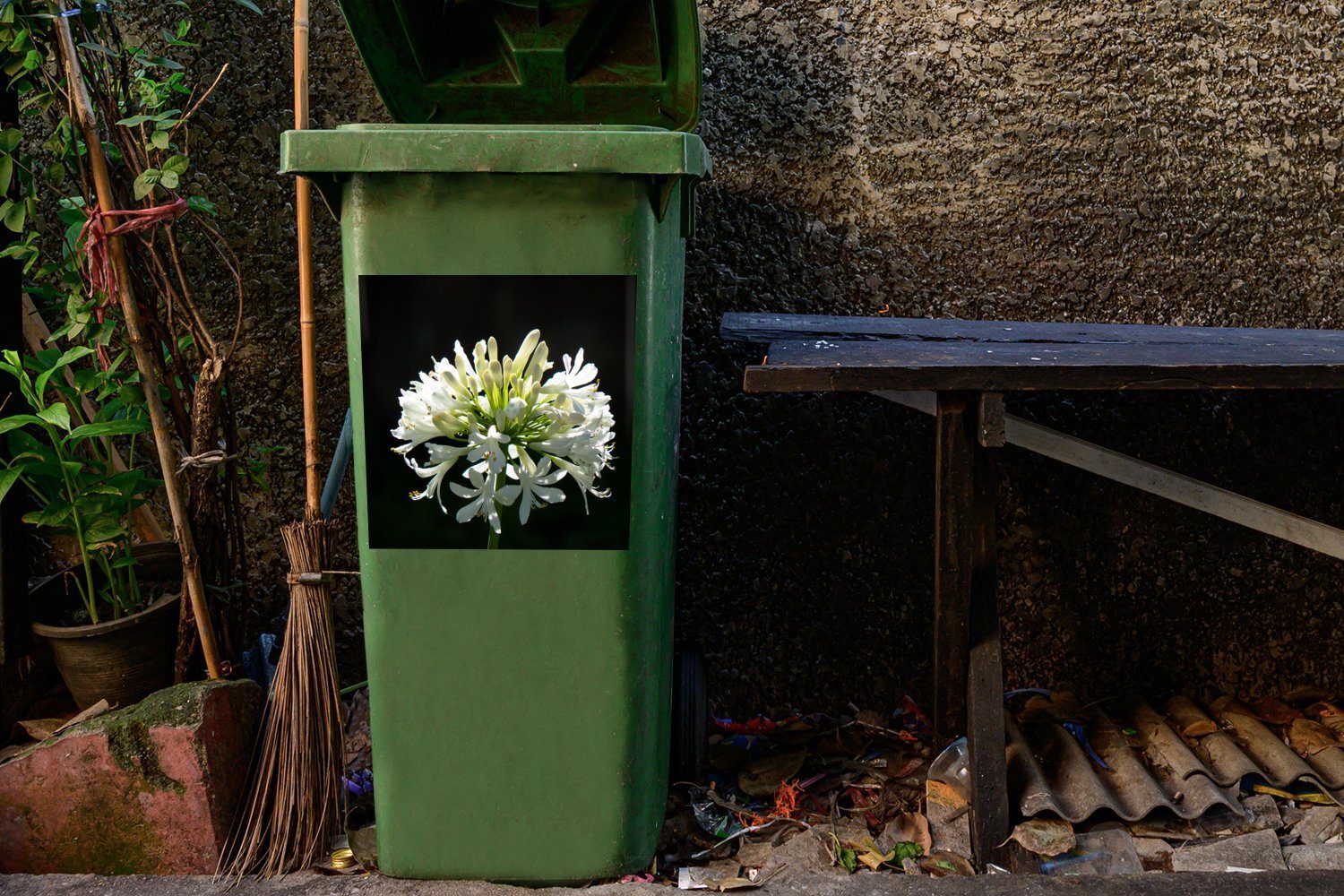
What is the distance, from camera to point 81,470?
88.7 inches

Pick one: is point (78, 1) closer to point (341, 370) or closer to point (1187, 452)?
point (341, 370)

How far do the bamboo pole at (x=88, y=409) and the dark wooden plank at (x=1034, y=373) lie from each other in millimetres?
1585

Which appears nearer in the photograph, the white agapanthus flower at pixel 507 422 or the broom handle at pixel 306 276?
the white agapanthus flower at pixel 507 422

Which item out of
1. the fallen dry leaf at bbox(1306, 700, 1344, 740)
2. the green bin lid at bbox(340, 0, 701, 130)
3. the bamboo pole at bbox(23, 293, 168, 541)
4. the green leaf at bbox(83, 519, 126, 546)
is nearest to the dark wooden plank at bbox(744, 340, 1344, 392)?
the green bin lid at bbox(340, 0, 701, 130)

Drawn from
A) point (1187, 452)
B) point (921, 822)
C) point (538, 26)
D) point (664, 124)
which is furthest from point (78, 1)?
point (1187, 452)

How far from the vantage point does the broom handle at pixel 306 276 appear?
2053 millimetres

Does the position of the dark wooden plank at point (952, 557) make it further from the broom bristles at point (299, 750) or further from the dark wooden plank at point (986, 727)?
the broom bristles at point (299, 750)

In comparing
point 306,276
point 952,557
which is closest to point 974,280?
point 952,557

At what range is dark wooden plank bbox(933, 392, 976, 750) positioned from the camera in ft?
6.81

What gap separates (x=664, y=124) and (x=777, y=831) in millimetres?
1565

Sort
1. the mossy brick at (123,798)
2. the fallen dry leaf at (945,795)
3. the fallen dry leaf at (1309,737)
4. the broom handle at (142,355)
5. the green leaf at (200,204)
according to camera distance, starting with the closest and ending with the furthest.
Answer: the mossy brick at (123,798)
the broom handle at (142,355)
the fallen dry leaf at (945,795)
the green leaf at (200,204)
the fallen dry leaf at (1309,737)

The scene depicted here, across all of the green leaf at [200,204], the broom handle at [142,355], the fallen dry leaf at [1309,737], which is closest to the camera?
the broom handle at [142,355]

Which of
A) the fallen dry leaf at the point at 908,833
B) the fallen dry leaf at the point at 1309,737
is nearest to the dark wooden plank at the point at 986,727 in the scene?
the fallen dry leaf at the point at 908,833

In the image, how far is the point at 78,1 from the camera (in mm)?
2158
